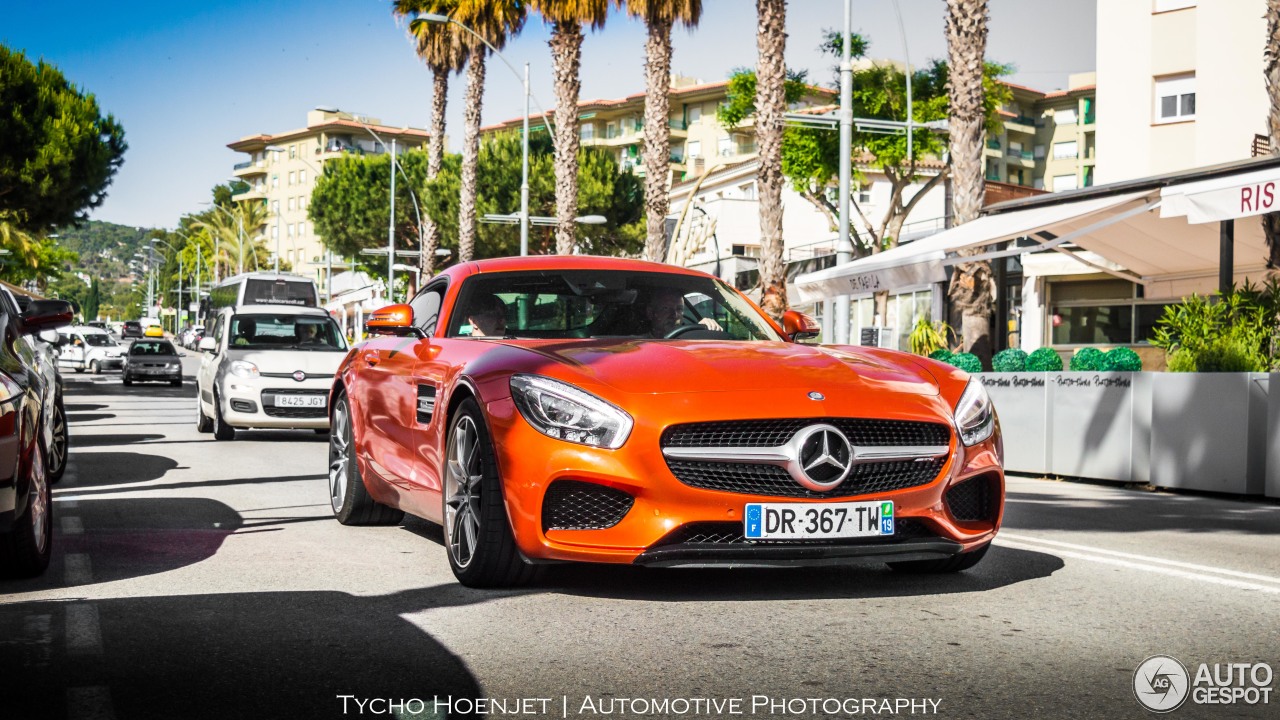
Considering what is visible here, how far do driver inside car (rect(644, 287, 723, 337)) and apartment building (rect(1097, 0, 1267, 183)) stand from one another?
1140 inches

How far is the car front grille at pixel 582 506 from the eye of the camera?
5.30m

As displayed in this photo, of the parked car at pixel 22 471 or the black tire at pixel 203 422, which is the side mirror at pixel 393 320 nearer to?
the parked car at pixel 22 471

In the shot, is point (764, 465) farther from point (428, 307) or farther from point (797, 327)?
point (428, 307)

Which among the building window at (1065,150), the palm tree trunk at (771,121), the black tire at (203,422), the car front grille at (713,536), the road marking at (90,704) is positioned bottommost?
Result: the black tire at (203,422)

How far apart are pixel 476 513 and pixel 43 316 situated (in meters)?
3.65

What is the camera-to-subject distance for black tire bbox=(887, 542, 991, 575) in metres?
6.15

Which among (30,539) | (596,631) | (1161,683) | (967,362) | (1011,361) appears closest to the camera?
(1161,683)

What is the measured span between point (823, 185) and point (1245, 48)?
1968 centimetres

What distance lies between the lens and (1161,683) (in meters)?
4.24

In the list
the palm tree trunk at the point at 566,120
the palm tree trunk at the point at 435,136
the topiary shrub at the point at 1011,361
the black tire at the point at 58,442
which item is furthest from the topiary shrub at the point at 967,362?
the palm tree trunk at the point at 435,136

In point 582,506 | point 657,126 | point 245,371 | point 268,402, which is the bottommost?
point 268,402

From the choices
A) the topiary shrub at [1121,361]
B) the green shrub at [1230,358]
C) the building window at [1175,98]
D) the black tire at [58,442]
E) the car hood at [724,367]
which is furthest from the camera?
the building window at [1175,98]

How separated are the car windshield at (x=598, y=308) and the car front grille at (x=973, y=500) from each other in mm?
1457

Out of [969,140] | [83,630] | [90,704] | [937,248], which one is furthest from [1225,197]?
[90,704]
